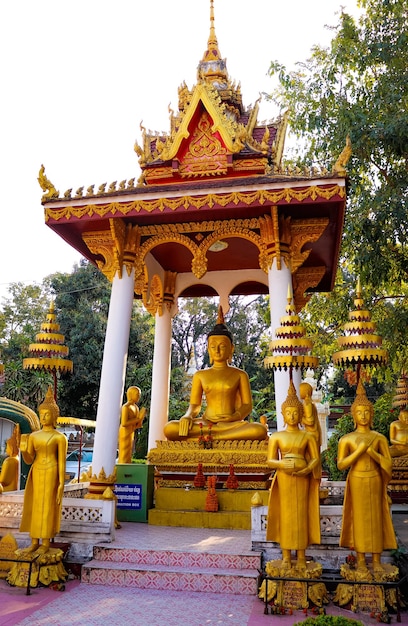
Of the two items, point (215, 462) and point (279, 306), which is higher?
point (279, 306)

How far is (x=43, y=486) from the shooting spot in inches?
260

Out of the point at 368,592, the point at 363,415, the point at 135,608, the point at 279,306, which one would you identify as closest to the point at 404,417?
the point at 279,306

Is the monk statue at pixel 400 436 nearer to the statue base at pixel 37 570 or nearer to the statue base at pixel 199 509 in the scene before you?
the statue base at pixel 199 509

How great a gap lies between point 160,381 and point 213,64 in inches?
288

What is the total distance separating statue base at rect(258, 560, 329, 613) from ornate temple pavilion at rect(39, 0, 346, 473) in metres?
2.62

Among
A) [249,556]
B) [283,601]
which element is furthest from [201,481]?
[283,601]

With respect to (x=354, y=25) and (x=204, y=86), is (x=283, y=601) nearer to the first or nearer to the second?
(x=204, y=86)

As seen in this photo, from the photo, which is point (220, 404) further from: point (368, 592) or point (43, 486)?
point (368, 592)

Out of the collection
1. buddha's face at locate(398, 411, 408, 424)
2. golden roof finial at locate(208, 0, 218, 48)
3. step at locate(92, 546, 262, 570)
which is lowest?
step at locate(92, 546, 262, 570)

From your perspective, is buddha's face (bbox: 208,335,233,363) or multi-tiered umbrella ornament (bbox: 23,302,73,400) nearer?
multi-tiered umbrella ornament (bbox: 23,302,73,400)

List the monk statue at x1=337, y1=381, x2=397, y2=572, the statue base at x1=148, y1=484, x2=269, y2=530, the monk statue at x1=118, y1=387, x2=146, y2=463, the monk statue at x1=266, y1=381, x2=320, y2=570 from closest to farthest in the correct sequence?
the monk statue at x1=337, y1=381, x2=397, y2=572 → the monk statue at x1=266, y1=381, x2=320, y2=570 → the statue base at x1=148, y1=484, x2=269, y2=530 → the monk statue at x1=118, y1=387, x2=146, y2=463

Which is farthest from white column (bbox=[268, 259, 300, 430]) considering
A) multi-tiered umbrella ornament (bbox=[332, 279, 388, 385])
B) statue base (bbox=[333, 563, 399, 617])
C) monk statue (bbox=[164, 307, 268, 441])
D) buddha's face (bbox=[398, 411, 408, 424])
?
buddha's face (bbox=[398, 411, 408, 424])

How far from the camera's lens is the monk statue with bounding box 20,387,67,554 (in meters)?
6.52

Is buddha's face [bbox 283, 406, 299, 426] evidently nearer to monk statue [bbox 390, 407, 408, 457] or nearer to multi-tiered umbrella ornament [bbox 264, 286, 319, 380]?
multi-tiered umbrella ornament [bbox 264, 286, 319, 380]
